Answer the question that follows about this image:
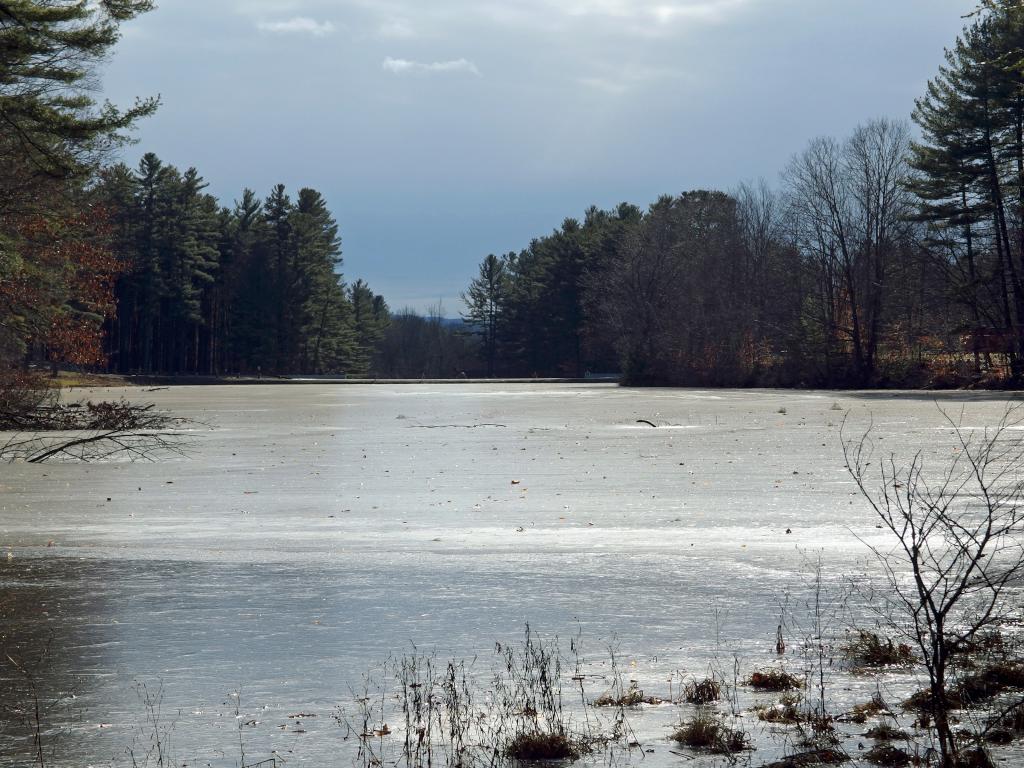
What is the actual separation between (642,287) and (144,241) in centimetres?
4018

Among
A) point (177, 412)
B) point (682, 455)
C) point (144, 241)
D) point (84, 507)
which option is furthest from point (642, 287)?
point (84, 507)

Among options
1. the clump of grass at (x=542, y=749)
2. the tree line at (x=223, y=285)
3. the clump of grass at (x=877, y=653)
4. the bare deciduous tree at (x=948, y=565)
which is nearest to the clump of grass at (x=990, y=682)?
the bare deciduous tree at (x=948, y=565)

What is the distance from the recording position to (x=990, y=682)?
5.65 m

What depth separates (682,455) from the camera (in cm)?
1961

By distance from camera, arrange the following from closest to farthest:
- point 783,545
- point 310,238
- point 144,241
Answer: point 783,545 < point 144,241 < point 310,238

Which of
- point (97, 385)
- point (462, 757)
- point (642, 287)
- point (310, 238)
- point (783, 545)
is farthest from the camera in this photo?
point (310, 238)

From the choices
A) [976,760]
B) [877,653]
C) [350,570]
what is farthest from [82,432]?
[976,760]

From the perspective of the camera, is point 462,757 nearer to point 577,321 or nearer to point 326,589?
point 326,589

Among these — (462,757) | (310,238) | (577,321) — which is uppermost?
(310,238)

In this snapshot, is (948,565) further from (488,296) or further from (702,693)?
(488,296)

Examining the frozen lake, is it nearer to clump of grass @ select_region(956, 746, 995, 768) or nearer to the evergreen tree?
clump of grass @ select_region(956, 746, 995, 768)

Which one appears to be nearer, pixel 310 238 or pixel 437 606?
pixel 437 606

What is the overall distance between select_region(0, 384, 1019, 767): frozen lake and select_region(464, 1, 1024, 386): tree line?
2387 centimetres

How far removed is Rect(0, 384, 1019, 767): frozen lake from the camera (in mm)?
5684
